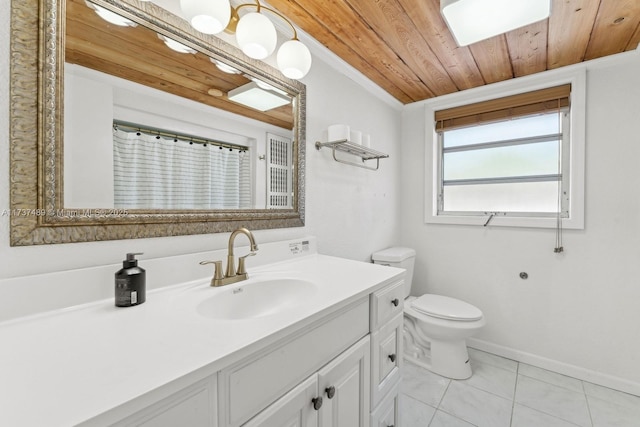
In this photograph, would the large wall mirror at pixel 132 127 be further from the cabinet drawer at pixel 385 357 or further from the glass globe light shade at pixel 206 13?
the cabinet drawer at pixel 385 357

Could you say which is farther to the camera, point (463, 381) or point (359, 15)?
point (463, 381)

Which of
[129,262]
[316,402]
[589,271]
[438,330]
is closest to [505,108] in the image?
[589,271]

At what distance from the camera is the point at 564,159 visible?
1.94 m

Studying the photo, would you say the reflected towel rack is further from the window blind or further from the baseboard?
the baseboard

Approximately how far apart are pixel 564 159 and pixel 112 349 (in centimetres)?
266

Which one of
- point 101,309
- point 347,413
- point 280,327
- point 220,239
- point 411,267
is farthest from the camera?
point 411,267

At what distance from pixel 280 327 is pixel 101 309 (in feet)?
1.75

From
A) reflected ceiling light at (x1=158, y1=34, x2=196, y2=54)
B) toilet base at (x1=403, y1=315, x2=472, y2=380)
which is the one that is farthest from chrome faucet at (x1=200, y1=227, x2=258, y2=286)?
toilet base at (x1=403, y1=315, x2=472, y2=380)

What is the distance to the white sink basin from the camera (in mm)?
950

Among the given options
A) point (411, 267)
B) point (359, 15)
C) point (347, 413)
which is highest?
point (359, 15)

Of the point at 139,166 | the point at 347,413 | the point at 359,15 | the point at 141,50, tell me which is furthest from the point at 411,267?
the point at 141,50

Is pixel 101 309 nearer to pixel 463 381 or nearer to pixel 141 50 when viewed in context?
pixel 141 50

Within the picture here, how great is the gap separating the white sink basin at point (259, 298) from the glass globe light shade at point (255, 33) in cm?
95

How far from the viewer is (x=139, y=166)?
947mm
